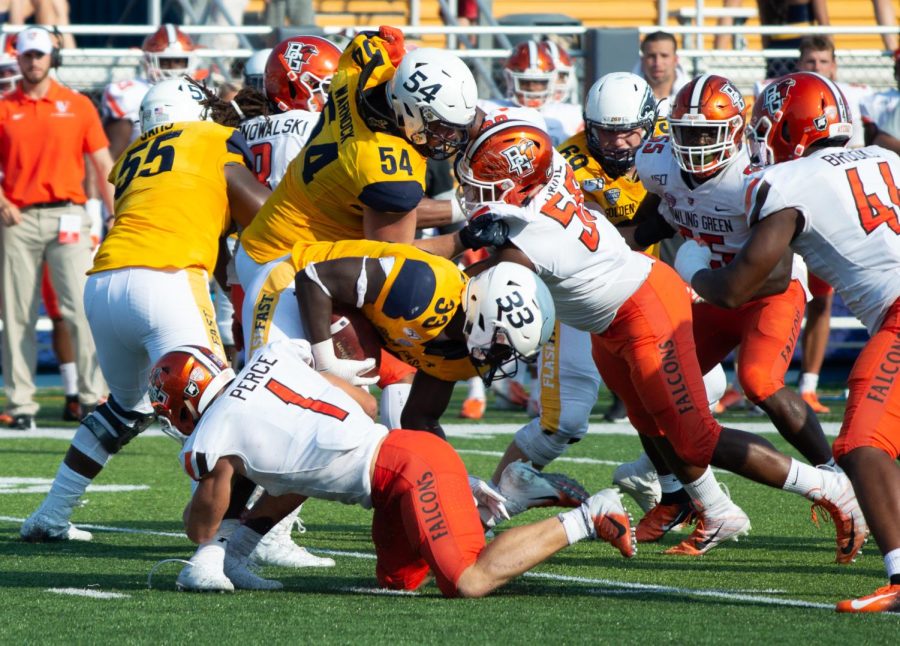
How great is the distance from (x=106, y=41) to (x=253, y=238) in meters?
10.2

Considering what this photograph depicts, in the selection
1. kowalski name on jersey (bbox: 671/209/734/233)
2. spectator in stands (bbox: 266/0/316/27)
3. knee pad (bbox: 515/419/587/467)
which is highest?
spectator in stands (bbox: 266/0/316/27)

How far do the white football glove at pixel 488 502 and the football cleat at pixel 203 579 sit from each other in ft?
2.81

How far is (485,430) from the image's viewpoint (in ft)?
31.7

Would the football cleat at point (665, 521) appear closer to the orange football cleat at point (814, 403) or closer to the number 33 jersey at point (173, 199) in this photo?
the number 33 jersey at point (173, 199)

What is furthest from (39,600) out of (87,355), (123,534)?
(87,355)

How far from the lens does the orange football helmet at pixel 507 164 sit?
5.39m

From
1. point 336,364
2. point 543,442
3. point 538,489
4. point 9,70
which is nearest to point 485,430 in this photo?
point 543,442

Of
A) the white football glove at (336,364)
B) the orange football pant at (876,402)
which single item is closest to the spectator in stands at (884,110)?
the orange football pant at (876,402)

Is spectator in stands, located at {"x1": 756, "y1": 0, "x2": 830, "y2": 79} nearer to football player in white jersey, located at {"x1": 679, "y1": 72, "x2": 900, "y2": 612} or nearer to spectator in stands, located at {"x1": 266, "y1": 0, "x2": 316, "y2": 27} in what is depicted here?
spectator in stands, located at {"x1": 266, "y1": 0, "x2": 316, "y2": 27}

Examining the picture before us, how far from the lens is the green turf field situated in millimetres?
4234

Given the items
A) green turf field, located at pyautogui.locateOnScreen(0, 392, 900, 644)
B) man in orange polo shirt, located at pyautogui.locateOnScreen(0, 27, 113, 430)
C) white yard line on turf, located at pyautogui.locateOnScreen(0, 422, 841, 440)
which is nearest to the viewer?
green turf field, located at pyautogui.locateOnScreen(0, 392, 900, 644)

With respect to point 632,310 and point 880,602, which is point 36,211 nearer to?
point 632,310

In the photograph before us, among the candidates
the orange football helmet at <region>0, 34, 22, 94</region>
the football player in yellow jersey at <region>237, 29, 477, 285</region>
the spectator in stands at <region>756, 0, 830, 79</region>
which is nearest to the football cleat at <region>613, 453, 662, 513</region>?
the football player in yellow jersey at <region>237, 29, 477, 285</region>

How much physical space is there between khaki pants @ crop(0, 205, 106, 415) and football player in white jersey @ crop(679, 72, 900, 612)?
564cm
